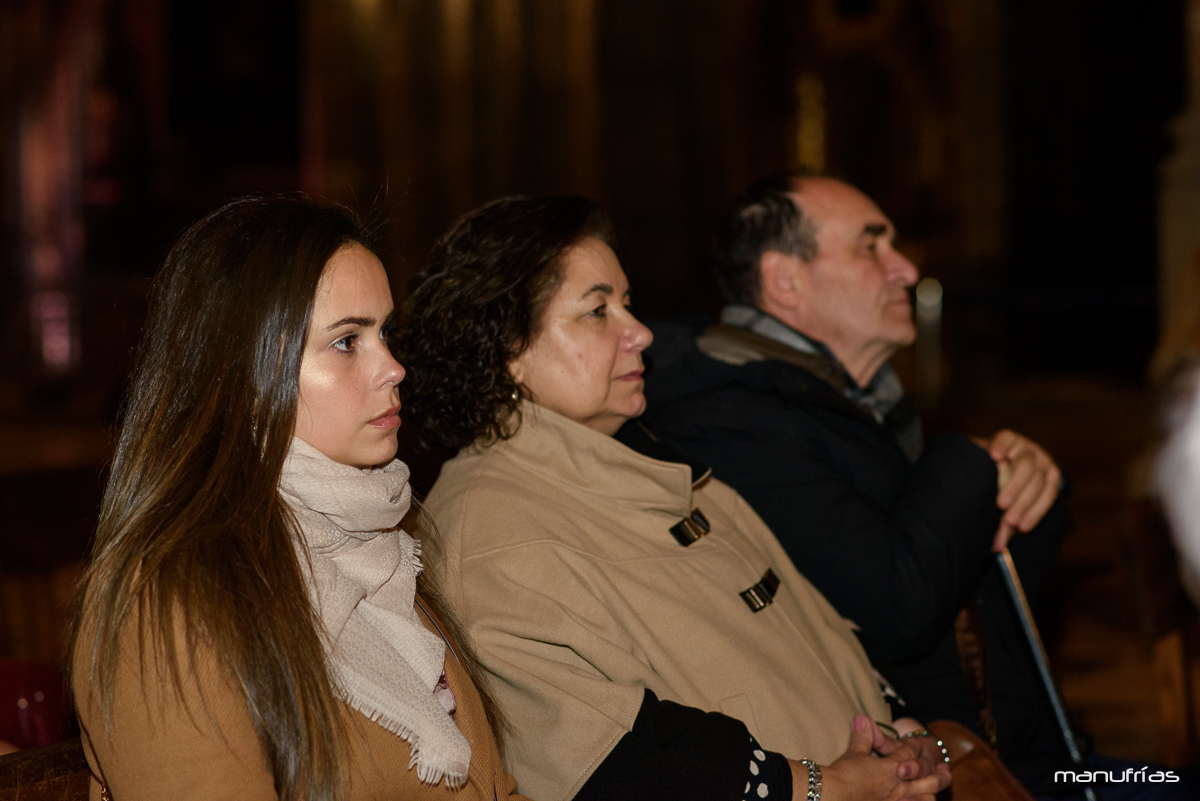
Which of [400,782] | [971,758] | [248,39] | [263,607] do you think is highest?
[248,39]

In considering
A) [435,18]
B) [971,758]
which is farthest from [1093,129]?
[971,758]

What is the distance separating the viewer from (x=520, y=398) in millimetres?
2266

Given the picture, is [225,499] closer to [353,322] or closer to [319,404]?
[319,404]

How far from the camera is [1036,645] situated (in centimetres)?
281

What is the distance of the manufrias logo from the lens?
2607 mm

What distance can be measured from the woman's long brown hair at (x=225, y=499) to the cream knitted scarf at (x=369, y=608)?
0.12 ft

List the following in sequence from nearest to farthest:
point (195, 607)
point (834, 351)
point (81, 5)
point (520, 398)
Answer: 1. point (195, 607)
2. point (520, 398)
3. point (834, 351)
4. point (81, 5)

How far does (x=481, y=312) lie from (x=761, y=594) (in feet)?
Answer: 2.44

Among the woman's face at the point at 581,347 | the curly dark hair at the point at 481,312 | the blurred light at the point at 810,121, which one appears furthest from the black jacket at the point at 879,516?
the blurred light at the point at 810,121

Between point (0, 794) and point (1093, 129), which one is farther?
point (1093, 129)

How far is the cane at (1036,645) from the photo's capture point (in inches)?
109

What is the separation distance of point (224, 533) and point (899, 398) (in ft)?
6.77

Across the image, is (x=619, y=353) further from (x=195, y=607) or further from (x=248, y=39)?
(x=248, y=39)

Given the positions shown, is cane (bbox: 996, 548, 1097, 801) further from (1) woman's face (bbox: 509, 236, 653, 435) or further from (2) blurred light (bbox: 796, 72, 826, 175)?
(2) blurred light (bbox: 796, 72, 826, 175)
